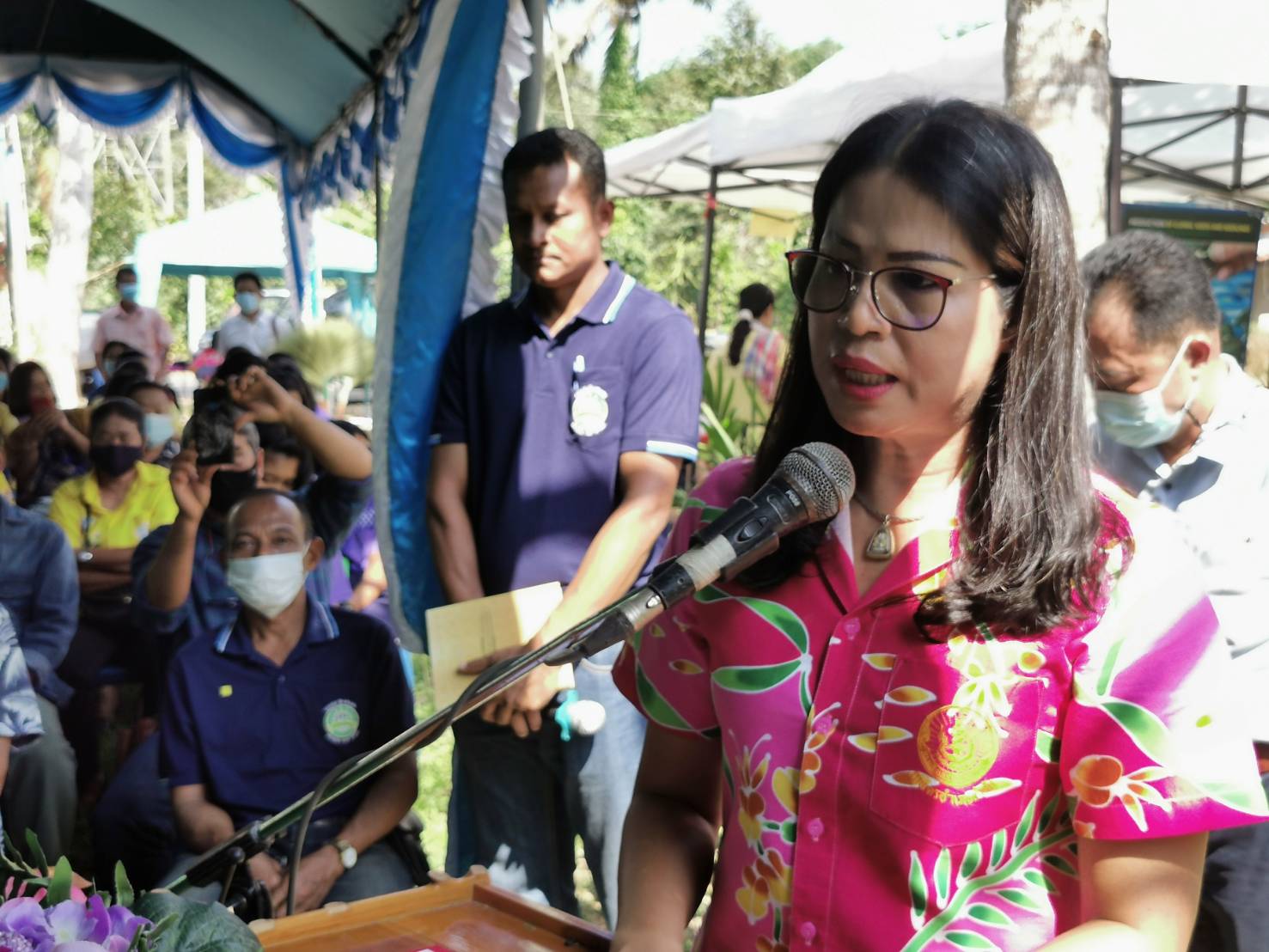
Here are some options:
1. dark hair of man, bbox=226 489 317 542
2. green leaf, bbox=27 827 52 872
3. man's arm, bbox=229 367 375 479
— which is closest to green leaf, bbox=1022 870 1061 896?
green leaf, bbox=27 827 52 872

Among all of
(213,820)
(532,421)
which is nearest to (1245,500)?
(532,421)

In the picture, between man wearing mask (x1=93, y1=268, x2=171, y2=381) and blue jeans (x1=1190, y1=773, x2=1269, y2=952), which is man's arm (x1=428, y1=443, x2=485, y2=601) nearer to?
blue jeans (x1=1190, y1=773, x2=1269, y2=952)

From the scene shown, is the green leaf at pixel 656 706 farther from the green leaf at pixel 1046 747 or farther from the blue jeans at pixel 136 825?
the blue jeans at pixel 136 825

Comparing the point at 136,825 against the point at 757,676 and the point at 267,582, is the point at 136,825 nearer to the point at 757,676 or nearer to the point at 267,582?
the point at 267,582

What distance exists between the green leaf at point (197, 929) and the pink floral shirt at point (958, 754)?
0.51 metres

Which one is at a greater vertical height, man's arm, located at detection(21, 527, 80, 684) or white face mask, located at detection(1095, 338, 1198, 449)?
white face mask, located at detection(1095, 338, 1198, 449)

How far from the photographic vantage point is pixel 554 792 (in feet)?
10.6

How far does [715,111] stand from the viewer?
9.08 metres

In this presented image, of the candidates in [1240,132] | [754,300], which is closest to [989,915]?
[1240,132]

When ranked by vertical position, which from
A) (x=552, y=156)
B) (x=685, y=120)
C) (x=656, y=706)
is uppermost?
(x=685, y=120)

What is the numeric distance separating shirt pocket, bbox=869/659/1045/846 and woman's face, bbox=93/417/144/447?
4.15m

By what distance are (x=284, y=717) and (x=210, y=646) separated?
29 cm

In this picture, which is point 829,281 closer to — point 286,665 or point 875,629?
point 875,629

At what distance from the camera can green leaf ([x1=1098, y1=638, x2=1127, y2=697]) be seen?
126 centimetres
